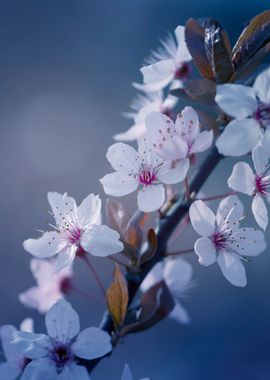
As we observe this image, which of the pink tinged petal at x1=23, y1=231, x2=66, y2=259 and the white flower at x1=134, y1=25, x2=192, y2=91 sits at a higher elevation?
the white flower at x1=134, y1=25, x2=192, y2=91

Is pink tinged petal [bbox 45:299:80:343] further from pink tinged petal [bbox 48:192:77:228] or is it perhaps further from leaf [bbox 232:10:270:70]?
leaf [bbox 232:10:270:70]

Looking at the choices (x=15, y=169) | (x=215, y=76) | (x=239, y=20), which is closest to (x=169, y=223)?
(x=215, y=76)

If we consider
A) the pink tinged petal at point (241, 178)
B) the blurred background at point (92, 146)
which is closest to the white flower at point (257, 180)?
the pink tinged petal at point (241, 178)

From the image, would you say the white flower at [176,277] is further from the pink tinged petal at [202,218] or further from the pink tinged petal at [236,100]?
the pink tinged petal at [236,100]

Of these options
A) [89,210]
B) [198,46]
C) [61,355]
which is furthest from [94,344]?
[198,46]

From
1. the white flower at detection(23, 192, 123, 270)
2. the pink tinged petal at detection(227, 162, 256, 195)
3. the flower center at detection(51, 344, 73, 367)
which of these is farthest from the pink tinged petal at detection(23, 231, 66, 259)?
the pink tinged petal at detection(227, 162, 256, 195)
